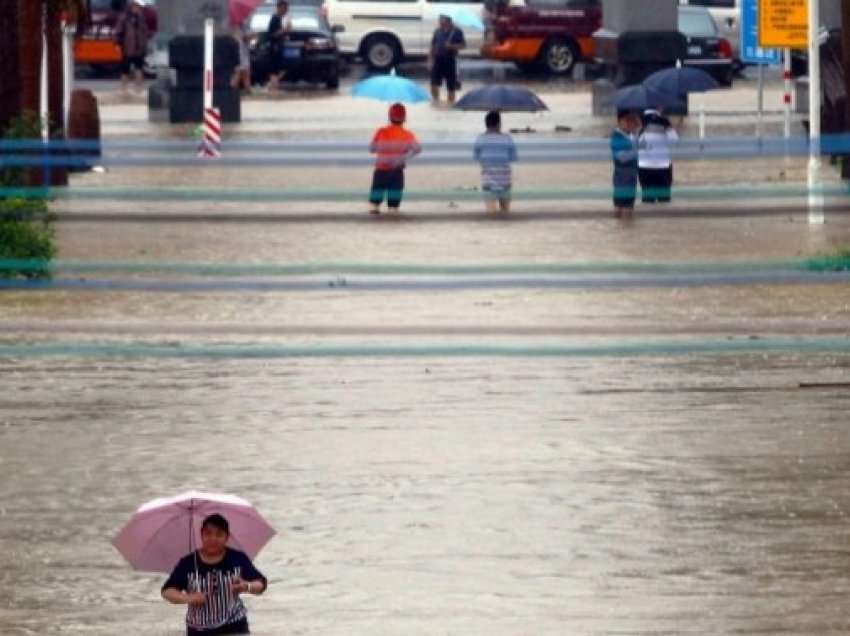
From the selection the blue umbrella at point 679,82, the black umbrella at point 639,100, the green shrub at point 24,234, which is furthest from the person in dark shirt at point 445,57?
the green shrub at point 24,234

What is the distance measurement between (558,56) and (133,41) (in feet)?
25.2

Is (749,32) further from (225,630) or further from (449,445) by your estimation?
(225,630)

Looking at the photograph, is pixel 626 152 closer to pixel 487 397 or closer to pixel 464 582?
pixel 487 397

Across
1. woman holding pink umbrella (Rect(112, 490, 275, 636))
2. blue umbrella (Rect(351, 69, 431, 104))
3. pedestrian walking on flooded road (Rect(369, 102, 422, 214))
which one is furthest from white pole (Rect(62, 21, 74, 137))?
woman holding pink umbrella (Rect(112, 490, 275, 636))

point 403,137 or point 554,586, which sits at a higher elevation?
point 403,137

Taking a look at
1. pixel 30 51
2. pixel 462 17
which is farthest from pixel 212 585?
pixel 462 17

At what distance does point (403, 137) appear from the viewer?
968 inches

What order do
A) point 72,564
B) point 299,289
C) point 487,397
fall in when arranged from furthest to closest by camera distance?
1. point 299,289
2. point 487,397
3. point 72,564

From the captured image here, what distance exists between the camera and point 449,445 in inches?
536

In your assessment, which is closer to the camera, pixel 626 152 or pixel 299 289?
pixel 299 289

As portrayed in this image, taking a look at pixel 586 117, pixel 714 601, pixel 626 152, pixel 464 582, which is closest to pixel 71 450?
pixel 464 582

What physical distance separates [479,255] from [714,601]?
10.9 m

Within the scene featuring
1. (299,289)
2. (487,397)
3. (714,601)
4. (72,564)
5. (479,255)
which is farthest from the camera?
(479,255)

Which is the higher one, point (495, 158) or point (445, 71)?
point (445, 71)
